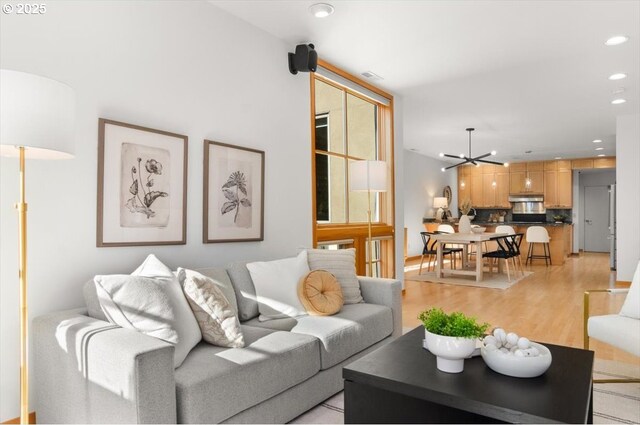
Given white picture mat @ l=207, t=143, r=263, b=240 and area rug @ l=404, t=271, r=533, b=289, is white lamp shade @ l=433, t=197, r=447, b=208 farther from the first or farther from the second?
white picture mat @ l=207, t=143, r=263, b=240

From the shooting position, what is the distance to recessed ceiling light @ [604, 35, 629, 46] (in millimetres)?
3811

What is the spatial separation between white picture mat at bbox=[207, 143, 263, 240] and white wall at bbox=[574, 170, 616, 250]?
11.7 m

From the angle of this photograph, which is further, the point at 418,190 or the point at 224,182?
the point at 418,190

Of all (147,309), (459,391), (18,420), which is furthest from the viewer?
(18,420)

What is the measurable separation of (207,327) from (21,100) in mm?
1286

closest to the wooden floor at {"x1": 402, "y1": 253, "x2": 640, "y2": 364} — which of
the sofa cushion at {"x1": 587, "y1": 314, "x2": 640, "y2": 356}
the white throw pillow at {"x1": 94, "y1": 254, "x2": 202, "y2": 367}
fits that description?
the sofa cushion at {"x1": 587, "y1": 314, "x2": 640, "y2": 356}

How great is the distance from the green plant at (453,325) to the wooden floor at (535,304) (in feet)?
7.95

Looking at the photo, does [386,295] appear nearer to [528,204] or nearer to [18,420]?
[18,420]

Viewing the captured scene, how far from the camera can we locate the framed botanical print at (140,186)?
2.52 metres

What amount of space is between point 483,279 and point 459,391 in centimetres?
614

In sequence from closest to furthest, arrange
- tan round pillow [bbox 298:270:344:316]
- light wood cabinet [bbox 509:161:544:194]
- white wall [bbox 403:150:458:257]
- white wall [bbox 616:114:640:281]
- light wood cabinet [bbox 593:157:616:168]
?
tan round pillow [bbox 298:270:344:316] → white wall [bbox 616:114:640:281] → white wall [bbox 403:150:458:257] → light wood cabinet [bbox 593:157:616:168] → light wood cabinet [bbox 509:161:544:194]

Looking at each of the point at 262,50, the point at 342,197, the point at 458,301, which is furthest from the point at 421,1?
the point at 458,301

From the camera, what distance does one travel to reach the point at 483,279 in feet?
23.7

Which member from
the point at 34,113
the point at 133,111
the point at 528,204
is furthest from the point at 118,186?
the point at 528,204
